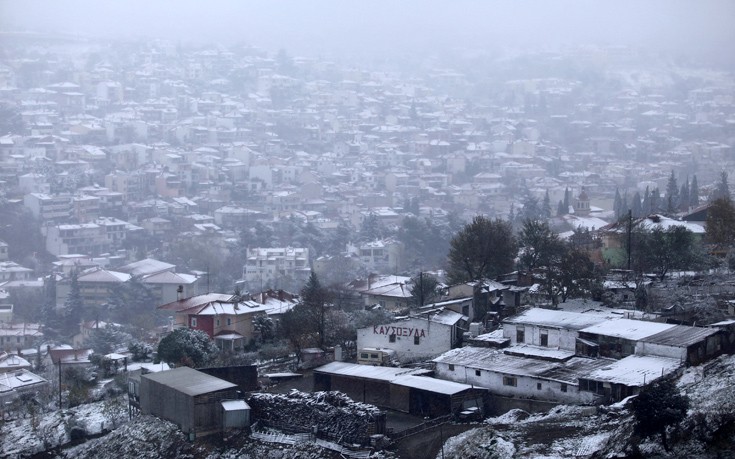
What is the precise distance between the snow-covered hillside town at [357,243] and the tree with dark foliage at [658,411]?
A: 14 millimetres

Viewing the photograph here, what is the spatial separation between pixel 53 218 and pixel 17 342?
39.2 feet

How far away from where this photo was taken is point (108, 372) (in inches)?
481

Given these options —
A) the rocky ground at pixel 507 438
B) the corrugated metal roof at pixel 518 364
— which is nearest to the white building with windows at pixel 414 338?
the corrugated metal roof at pixel 518 364

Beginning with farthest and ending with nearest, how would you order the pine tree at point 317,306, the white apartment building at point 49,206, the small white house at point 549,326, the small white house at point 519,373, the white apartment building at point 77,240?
1. the white apartment building at point 49,206
2. the white apartment building at point 77,240
3. the pine tree at point 317,306
4. the small white house at point 549,326
5. the small white house at point 519,373

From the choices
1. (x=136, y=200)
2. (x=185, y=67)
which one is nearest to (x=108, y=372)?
(x=136, y=200)

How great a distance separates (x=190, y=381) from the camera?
9.73 metres

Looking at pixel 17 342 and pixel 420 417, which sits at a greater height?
pixel 420 417

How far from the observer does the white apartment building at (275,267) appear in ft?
84.3

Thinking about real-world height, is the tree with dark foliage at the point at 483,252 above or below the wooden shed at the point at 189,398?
above

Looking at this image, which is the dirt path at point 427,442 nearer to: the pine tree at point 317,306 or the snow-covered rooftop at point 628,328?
the snow-covered rooftop at point 628,328

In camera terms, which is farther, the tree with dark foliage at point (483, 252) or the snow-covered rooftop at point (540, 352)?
the tree with dark foliage at point (483, 252)

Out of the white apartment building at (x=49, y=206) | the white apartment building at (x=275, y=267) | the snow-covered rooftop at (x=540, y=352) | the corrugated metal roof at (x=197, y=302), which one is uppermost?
the snow-covered rooftop at (x=540, y=352)

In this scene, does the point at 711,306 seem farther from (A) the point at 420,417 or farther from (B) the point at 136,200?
(B) the point at 136,200

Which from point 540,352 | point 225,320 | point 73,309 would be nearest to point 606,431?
point 540,352
